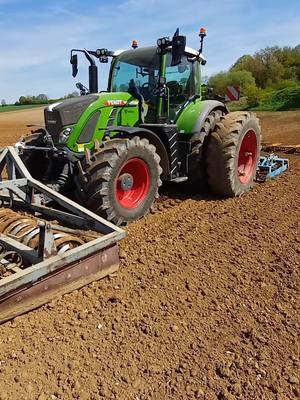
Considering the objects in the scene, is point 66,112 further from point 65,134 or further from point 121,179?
point 121,179

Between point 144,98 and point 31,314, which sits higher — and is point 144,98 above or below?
above

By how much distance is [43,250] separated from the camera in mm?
3160

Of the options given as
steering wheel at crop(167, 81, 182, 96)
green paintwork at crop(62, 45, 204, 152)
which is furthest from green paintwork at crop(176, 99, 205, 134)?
steering wheel at crop(167, 81, 182, 96)

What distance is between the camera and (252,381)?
103 inches

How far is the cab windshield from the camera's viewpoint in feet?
19.1

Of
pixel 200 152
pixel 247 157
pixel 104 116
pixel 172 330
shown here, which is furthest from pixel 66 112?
pixel 247 157

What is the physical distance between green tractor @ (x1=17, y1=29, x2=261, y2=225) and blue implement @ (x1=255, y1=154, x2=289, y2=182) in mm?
504

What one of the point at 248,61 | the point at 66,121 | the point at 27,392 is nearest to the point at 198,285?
the point at 27,392

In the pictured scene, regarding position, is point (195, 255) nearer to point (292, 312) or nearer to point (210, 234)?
point (210, 234)

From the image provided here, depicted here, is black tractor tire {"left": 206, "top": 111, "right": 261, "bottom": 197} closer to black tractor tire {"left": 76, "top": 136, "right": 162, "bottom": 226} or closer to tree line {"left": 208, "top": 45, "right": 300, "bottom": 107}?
black tractor tire {"left": 76, "top": 136, "right": 162, "bottom": 226}

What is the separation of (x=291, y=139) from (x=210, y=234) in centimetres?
863

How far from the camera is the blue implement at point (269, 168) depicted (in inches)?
282

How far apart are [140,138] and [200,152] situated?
0.95m

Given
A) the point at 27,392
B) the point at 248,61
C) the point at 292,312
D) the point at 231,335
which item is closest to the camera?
the point at 27,392
